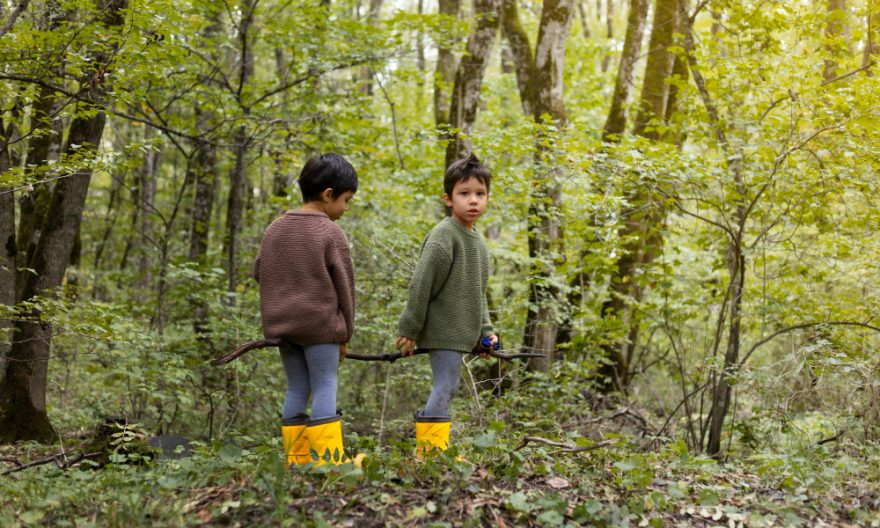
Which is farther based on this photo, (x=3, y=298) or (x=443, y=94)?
(x=443, y=94)

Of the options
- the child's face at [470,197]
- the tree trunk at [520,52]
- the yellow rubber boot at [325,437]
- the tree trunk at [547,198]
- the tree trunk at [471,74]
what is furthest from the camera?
the tree trunk at [520,52]

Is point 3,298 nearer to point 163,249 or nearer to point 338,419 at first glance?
point 163,249

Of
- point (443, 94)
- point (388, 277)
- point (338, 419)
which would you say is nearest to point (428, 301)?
point (338, 419)

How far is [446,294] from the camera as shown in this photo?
4250 millimetres

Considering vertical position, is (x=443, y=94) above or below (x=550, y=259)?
above

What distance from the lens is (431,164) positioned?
1084cm

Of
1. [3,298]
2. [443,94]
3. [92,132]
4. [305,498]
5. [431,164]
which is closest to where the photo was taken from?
[305,498]

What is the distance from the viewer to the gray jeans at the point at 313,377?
3.87 m

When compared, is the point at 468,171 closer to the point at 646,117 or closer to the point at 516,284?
the point at 646,117

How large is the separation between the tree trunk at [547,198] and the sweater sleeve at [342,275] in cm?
338

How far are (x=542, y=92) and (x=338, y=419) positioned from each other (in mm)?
6120

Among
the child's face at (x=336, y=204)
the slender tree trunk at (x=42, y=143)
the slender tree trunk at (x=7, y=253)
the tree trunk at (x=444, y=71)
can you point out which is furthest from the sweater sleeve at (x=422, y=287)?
the tree trunk at (x=444, y=71)

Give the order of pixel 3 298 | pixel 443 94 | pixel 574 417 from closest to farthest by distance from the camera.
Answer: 1. pixel 3 298
2. pixel 574 417
3. pixel 443 94

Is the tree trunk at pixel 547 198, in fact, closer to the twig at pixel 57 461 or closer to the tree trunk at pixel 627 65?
the tree trunk at pixel 627 65
